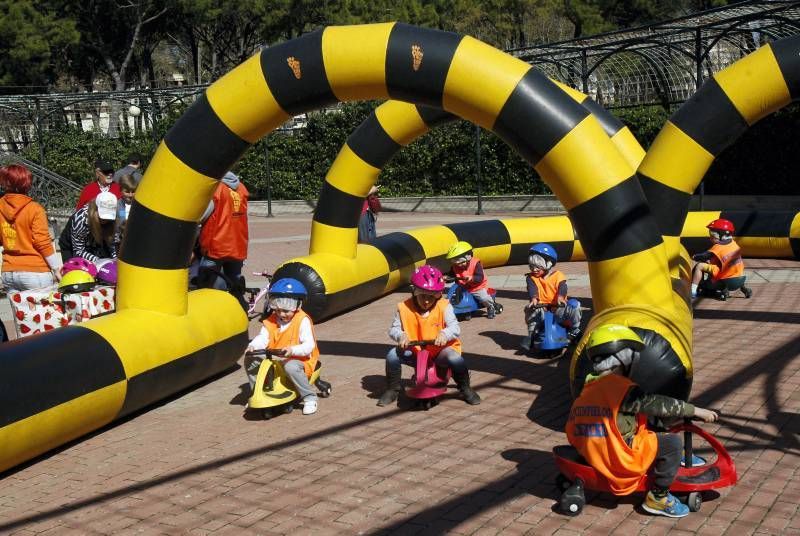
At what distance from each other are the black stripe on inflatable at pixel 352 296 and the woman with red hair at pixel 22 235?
123 inches

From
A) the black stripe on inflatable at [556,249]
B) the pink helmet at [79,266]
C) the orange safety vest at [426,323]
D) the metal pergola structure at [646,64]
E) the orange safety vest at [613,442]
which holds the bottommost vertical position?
the orange safety vest at [613,442]

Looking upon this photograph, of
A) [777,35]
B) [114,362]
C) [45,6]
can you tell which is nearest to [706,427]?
Answer: [114,362]

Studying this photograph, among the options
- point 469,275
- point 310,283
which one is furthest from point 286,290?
point 469,275

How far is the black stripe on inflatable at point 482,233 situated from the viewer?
1373 centimetres

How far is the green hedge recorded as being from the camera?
20.5 m

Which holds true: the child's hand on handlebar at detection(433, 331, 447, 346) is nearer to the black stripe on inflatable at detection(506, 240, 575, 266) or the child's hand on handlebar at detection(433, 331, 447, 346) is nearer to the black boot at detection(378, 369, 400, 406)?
the black boot at detection(378, 369, 400, 406)

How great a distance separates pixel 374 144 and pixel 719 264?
4463 mm

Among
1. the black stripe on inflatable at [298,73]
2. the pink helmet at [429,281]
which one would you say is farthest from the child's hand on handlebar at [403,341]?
the black stripe on inflatable at [298,73]

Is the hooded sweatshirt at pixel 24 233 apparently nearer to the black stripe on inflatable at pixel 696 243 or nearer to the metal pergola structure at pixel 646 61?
the black stripe on inflatable at pixel 696 243

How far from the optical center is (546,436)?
252 inches

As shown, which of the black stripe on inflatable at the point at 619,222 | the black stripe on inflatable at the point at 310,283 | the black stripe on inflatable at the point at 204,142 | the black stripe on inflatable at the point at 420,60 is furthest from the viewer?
the black stripe on inflatable at the point at 310,283

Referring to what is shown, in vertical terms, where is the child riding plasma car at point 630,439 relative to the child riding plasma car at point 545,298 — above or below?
below

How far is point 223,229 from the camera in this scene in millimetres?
9914

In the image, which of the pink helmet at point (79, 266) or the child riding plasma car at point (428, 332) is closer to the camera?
the child riding plasma car at point (428, 332)
